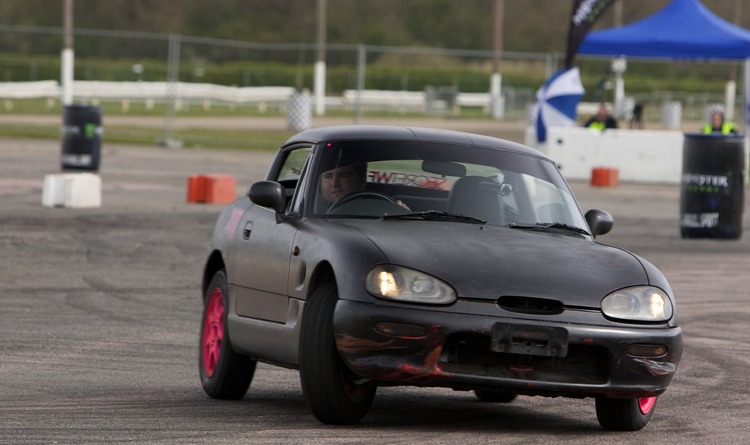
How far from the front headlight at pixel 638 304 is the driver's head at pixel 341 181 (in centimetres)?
157

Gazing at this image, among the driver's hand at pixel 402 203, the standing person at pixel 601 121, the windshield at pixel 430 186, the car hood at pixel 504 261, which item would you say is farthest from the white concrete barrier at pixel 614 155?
the car hood at pixel 504 261

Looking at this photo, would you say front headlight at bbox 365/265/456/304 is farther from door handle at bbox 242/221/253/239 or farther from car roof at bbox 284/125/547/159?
door handle at bbox 242/221/253/239

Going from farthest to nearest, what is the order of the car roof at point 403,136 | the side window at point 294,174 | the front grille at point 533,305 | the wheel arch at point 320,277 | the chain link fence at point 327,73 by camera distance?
the chain link fence at point 327,73
the car roof at point 403,136
the side window at point 294,174
the wheel arch at point 320,277
the front grille at point 533,305

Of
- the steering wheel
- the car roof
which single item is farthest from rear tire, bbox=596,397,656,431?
the car roof

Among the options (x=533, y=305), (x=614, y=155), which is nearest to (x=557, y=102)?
(x=614, y=155)

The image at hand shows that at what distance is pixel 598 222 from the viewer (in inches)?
336

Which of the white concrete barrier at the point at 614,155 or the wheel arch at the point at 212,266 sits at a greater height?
the wheel arch at the point at 212,266

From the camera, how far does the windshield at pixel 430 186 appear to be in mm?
8086

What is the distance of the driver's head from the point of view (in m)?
8.16

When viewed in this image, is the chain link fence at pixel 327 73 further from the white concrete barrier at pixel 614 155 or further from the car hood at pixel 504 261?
the car hood at pixel 504 261

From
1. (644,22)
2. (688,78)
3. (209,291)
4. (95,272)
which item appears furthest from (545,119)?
(688,78)

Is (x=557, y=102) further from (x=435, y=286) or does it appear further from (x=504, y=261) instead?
(x=435, y=286)

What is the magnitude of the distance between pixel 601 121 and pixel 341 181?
82.6ft

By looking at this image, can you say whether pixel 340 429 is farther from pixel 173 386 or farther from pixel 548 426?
pixel 173 386
